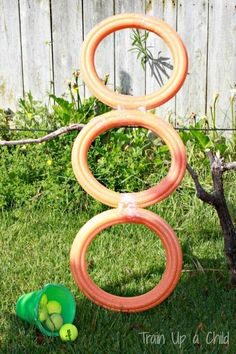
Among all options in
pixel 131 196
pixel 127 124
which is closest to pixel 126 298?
pixel 131 196

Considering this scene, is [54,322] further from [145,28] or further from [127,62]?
[127,62]

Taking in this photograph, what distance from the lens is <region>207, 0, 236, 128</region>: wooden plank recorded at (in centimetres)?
526

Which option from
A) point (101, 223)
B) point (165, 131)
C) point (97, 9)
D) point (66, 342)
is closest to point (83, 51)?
point (165, 131)

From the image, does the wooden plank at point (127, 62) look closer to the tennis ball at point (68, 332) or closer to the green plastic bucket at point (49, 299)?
the green plastic bucket at point (49, 299)

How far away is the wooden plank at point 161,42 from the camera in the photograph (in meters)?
5.30

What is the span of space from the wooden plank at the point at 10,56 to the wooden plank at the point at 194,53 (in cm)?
132

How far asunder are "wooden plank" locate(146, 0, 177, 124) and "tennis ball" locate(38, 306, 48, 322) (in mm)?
2454

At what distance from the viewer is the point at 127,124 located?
3500 millimetres

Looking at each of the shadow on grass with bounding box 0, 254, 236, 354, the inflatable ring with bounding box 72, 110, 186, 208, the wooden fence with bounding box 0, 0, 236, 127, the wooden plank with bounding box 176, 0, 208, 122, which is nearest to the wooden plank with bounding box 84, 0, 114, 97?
the wooden fence with bounding box 0, 0, 236, 127

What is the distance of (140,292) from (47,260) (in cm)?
68

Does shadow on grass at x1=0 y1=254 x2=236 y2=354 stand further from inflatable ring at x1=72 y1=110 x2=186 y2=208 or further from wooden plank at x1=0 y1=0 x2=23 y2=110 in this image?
wooden plank at x1=0 y1=0 x2=23 y2=110

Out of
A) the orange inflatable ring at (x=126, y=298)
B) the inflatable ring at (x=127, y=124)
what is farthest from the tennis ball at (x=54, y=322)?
the inflatable ring at (x=127, y=124)

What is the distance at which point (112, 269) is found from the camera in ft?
13.0

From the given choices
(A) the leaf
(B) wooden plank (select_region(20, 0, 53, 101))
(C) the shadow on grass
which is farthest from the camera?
(B) wooden plank (select_region(20, 0, 53, 101))
